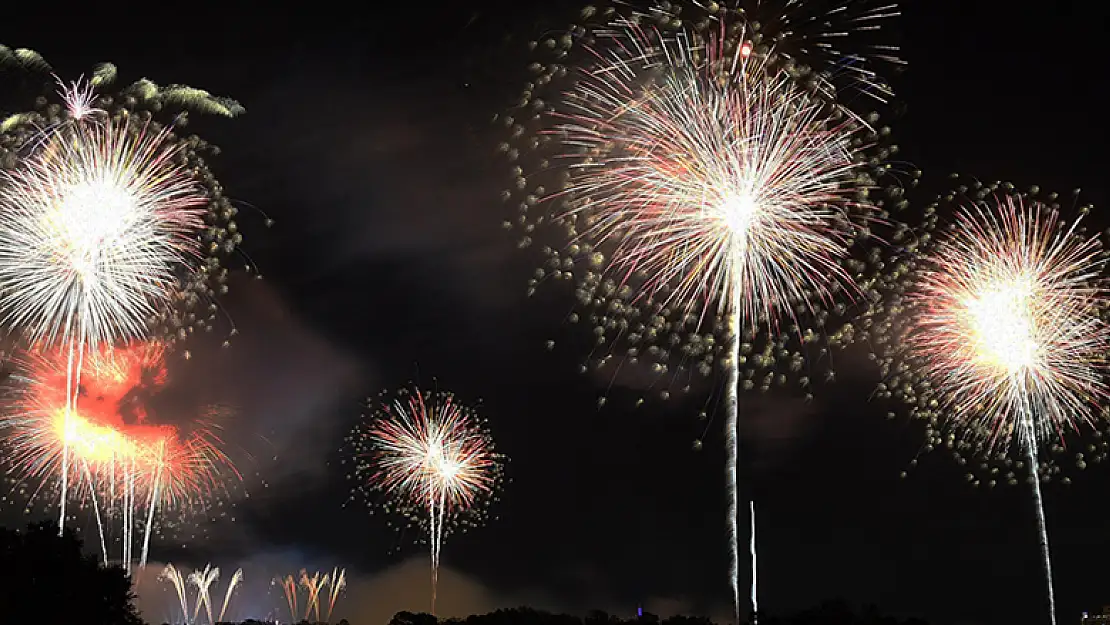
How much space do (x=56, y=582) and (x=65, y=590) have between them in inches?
13.9

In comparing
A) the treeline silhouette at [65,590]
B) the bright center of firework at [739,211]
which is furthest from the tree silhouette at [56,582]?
the bright center of firework at [739,211]

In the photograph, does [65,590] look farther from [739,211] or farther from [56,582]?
[739,211]

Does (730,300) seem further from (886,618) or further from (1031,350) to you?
(1031,350)

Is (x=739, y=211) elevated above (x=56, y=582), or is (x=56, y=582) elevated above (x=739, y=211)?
(x=739, y=211)

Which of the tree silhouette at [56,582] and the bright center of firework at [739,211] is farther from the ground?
the bright center of firework at [739,211]

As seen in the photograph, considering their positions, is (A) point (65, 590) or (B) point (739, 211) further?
(B) point (739, 211)

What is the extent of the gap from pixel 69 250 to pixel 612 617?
29.3 metres

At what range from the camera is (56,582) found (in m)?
33.7

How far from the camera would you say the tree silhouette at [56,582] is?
32812mm

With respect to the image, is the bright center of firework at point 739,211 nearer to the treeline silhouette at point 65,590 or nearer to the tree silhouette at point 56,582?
the treeline silhouette at point 65,590

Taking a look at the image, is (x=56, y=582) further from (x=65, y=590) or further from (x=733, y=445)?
(x=733, y=445)

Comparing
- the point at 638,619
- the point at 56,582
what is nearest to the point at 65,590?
the point at 56,582

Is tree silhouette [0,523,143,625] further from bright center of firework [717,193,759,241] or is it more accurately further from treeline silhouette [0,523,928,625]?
bright center of firework [717,193,759,241]

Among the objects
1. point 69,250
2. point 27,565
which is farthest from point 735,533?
point 69,250
